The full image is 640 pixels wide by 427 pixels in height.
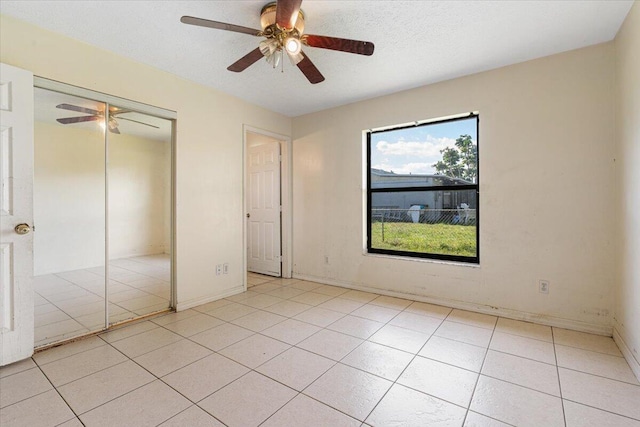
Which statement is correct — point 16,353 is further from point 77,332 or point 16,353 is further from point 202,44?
point 202,44

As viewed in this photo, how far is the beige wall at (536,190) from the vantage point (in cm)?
254

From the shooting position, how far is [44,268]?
247cm

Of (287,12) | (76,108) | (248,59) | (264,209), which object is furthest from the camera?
(264,209)

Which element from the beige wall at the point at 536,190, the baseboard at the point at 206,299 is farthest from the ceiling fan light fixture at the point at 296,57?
the baseboard at the point at 206,299

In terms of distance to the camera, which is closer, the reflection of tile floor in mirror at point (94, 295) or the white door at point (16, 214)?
the white door at point (16, 214)

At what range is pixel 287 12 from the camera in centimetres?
175

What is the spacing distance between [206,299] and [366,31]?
330cm

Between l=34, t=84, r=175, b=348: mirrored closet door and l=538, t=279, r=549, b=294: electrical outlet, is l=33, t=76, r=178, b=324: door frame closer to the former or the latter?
l=34, t=84, r=175, b=348: mirrored closet door

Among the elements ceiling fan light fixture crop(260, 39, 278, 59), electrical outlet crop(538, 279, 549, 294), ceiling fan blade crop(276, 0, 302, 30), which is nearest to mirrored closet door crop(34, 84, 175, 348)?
ceiling fan light fixture crop(260, 39, 278, 59)

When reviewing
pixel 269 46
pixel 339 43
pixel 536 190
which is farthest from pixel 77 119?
pixel 536 190

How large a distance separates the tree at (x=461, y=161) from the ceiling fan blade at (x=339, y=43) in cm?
185

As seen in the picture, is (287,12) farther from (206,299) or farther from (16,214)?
(206,299)

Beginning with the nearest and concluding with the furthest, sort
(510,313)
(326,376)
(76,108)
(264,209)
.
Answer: (326,376) → (76,108) → (510,313) → (264,209)

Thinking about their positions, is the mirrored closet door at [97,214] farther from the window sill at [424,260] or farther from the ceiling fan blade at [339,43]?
the window sill at [424,260]
